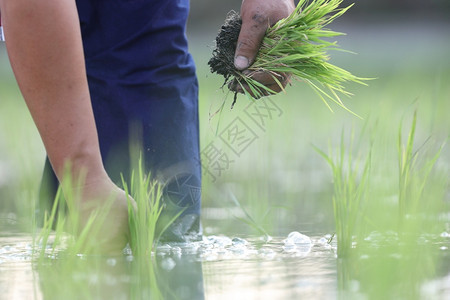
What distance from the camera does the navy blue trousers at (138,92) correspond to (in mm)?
2260

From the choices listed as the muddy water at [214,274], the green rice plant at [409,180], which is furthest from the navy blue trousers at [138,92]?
the green rice plant at [409,180]

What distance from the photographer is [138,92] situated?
2271mm

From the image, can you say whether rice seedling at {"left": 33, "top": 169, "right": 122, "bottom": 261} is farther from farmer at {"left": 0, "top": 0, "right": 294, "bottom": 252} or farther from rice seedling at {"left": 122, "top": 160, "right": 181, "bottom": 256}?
farmer at {"left": 0, "top": 0, "right": 294, "bottom": 252}

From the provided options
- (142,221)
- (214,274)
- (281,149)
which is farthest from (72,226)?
(281,149)

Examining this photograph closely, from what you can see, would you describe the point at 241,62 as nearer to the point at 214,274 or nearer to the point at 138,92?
the point at 138,92

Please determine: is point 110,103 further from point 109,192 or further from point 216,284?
point 216,284

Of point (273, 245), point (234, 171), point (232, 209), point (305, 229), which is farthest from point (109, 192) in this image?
point (234, 171)

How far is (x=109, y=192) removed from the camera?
1.83 meters

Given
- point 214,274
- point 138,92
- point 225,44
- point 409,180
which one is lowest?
point 214,274

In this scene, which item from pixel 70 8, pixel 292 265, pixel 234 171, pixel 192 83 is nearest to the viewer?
pixel 292 265

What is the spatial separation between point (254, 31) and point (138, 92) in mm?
346

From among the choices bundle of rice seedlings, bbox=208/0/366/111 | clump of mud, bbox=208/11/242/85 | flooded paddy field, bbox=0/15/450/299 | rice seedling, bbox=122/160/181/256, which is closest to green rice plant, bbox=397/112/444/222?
flooded paddy field, bbox=0/15/450/299

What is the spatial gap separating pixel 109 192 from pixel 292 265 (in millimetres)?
438

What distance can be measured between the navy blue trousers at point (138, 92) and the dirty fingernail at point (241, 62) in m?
0.22
